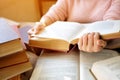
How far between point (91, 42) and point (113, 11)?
0.27 m

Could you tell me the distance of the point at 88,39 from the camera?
2.07ft

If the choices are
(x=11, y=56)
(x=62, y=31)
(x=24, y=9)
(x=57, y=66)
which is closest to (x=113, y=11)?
(x=62, y=31)

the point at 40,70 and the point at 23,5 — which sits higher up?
the point at 23,5

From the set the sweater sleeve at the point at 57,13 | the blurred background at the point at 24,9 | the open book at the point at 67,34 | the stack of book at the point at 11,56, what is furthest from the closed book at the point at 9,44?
the blurred background at the point at 24,9

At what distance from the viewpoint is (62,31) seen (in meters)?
0.71

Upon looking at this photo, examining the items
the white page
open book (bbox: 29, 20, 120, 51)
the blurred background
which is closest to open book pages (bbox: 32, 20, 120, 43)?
open book (bbox: 29, 20, 120, 51)

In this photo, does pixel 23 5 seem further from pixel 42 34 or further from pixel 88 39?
pixel 88 39

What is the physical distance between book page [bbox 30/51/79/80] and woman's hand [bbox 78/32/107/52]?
0.20 ft

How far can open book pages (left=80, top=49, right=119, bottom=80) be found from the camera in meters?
0.58

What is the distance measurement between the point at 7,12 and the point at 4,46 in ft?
2.26

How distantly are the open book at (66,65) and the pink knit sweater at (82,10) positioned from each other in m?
0.23

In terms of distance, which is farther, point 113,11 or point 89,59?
point 113,11

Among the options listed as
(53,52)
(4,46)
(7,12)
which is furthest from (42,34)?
(7,12)

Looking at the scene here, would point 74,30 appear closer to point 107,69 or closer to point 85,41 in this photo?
point 85,41
